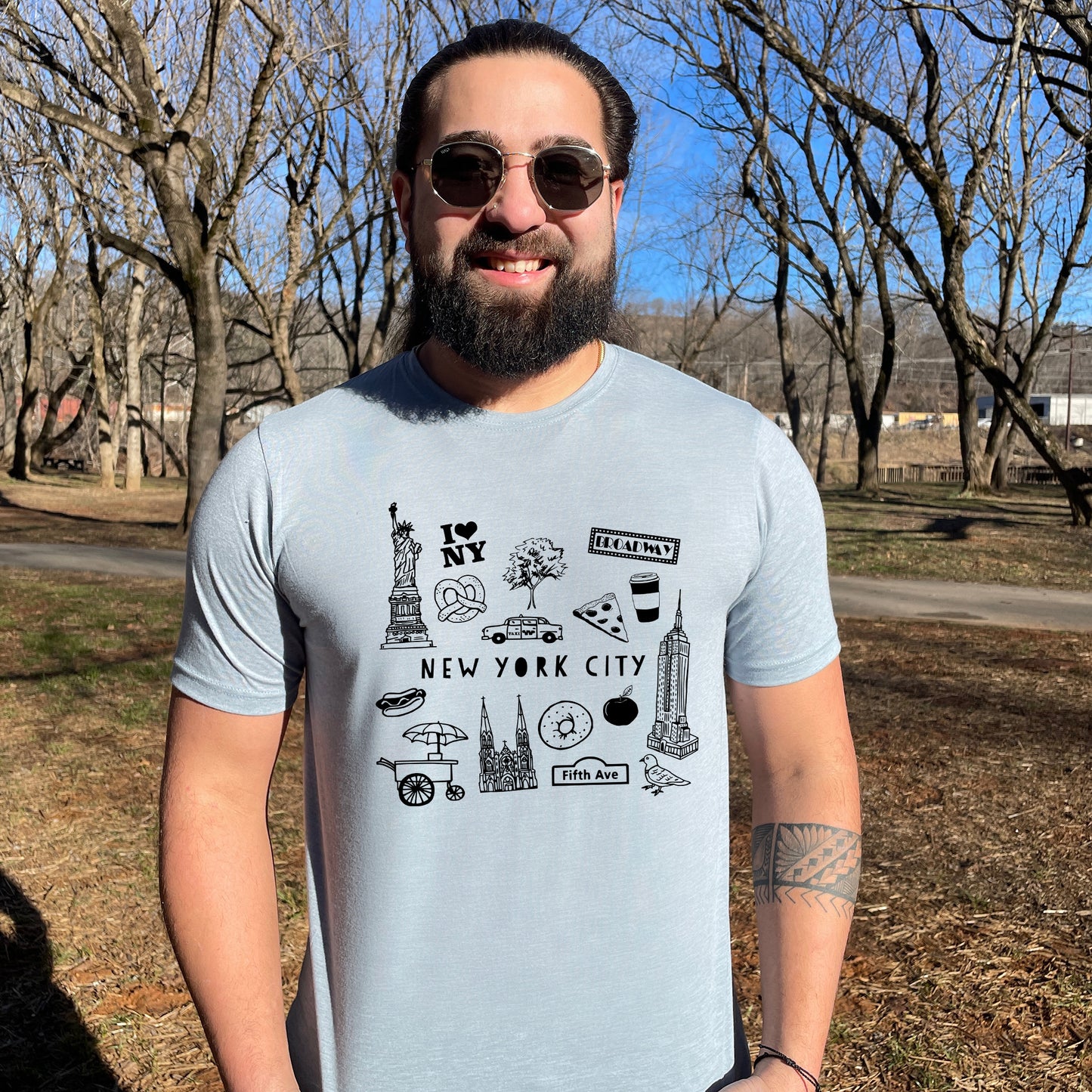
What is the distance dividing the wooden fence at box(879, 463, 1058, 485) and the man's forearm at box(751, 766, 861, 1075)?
107 ft

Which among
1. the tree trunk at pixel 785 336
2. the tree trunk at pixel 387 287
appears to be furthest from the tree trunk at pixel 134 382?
the tree trunk at pixel 785 336

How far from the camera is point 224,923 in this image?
153 centimetres

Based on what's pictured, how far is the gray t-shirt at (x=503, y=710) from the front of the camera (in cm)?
145

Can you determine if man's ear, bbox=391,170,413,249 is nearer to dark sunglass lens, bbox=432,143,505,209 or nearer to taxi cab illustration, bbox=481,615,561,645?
dark sunglass lens, bbox=432,143,505,209

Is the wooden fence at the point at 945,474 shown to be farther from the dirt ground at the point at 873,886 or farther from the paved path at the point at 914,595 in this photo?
the dirt ground at the point at 873,886

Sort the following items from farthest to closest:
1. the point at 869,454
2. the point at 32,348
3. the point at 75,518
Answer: the point at 32,348, the point at 869,454, the point at 75,518

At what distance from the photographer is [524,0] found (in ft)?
57.5

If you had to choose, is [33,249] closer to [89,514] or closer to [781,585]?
[89,514]

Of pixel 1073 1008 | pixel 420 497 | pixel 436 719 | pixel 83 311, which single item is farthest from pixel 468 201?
pixel 83 311

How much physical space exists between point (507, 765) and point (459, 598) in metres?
0.23

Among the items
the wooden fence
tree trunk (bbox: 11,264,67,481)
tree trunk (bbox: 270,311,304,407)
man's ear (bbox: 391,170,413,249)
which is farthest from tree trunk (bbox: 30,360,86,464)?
man's ear (bbox: 391,170,413,249)

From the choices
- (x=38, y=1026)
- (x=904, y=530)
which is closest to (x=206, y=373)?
(x=904, y=530)

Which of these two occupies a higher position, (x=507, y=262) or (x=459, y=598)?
(x=507, y=262)

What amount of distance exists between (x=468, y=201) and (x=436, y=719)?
0.74 metres
